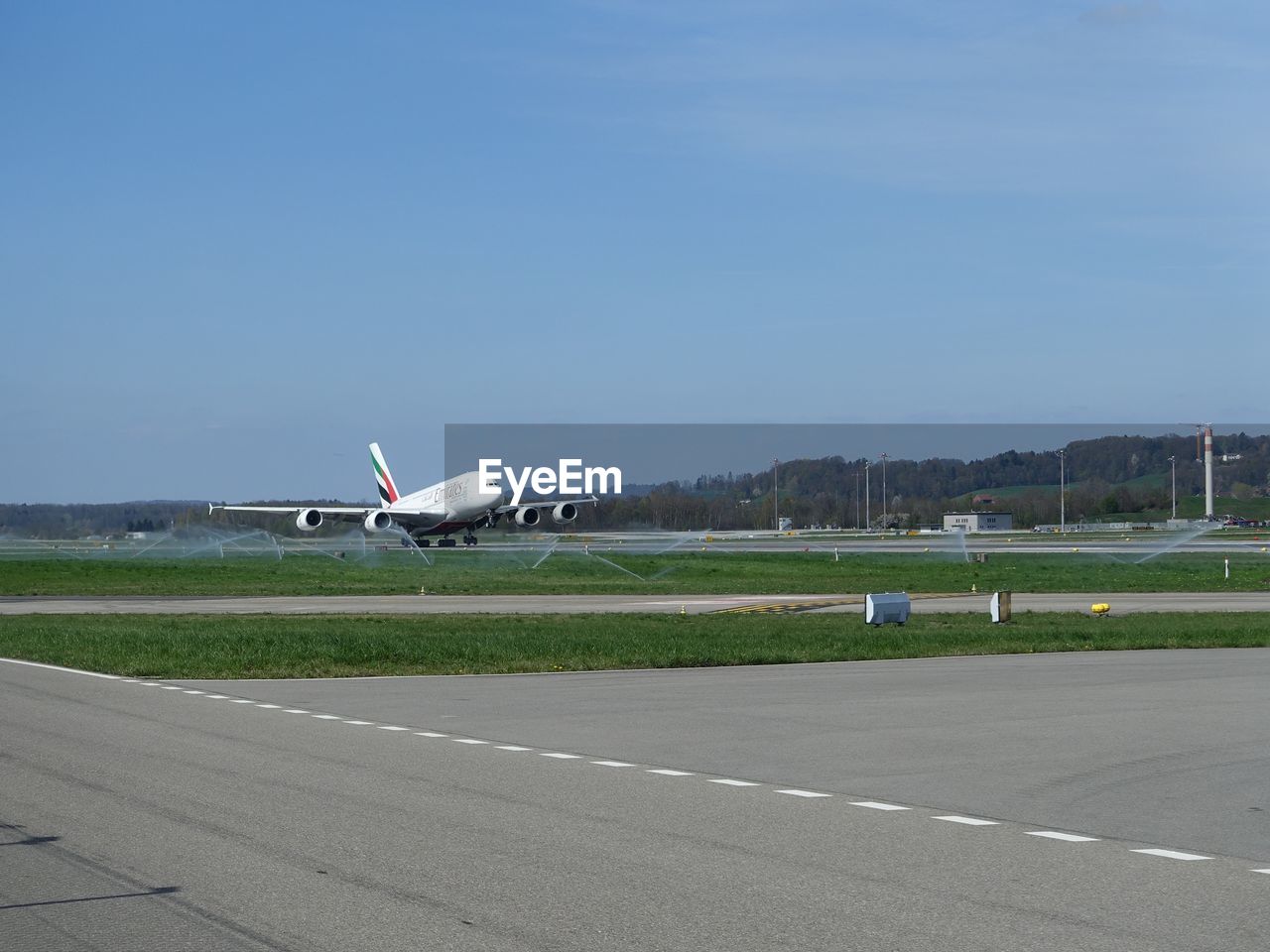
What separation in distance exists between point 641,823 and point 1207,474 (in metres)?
137

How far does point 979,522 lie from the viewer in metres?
122

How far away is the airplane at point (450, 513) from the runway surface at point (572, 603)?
23.5 metres

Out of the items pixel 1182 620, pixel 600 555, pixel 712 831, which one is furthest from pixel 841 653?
pixel 600 555

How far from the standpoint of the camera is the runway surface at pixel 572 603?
3947 cm

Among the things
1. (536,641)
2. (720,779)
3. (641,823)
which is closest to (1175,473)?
(536,641)

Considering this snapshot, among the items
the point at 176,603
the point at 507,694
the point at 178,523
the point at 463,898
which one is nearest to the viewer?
the point at 463,898

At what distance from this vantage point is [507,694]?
65.0ft

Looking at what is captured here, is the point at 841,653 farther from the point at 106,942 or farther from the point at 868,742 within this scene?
the point at 106,942

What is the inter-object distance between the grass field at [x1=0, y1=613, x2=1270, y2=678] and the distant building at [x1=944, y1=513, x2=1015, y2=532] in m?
85.7

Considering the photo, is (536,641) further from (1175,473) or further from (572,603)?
(1175,473)

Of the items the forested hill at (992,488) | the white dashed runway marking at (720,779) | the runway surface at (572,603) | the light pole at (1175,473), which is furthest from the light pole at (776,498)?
the white dashed runway marking at (720,779)

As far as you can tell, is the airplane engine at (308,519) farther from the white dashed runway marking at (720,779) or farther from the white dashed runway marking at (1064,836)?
the white dashed runway marking at (1064,836)

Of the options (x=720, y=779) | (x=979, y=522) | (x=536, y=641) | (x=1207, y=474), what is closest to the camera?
(x=720, y=779)

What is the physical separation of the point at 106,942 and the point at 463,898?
1789 millimetres
